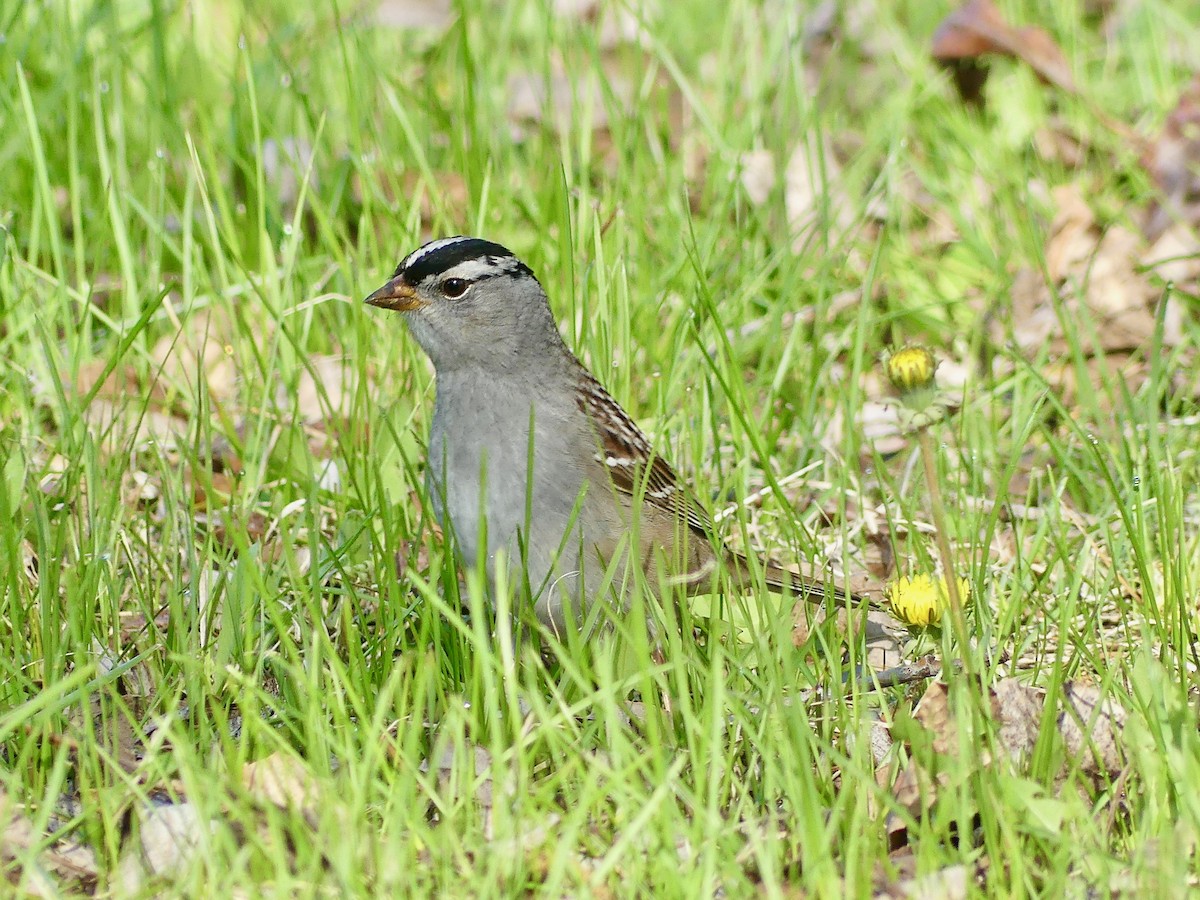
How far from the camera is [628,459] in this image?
3.63 meters

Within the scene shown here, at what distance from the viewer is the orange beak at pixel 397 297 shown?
367 cm

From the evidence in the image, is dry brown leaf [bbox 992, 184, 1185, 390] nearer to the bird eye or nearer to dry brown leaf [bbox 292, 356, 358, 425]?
the bird eye

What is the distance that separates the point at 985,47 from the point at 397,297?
309 centimetres

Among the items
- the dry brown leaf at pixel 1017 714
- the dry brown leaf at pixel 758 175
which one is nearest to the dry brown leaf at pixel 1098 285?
the dry brown leaf at pixel 758 175

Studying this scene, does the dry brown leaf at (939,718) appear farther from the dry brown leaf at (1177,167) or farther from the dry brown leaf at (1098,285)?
the dry brown leaf at (1177,167)

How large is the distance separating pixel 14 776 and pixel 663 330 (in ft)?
8.31

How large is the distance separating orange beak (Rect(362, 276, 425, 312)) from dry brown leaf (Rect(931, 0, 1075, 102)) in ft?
9.90

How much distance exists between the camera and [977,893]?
221 cm

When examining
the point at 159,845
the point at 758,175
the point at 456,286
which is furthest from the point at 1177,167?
the point at 159,845

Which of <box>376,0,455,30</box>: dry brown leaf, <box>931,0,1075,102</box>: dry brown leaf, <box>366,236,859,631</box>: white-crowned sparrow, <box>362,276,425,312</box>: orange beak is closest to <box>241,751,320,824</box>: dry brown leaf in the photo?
<box>366,236,859,631</box>: white-crowned sparrow

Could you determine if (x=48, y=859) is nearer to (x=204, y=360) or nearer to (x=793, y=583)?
(x=793, y=583)

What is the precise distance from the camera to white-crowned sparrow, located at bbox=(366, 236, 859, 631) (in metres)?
3.38

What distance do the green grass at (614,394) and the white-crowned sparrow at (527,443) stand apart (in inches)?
5.7

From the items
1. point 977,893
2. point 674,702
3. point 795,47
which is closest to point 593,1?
point 795,47
